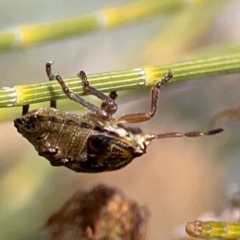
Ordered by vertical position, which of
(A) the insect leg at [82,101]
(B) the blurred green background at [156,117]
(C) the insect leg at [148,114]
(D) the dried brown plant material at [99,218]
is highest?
(B) the blurred green background at [156,117]

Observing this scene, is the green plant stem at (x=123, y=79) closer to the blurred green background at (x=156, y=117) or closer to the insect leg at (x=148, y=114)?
the insect leg at (x=148, y=114)

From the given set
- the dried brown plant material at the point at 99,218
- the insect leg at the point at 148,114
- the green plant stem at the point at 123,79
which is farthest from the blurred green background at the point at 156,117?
the green plant stem at the point at 123,79

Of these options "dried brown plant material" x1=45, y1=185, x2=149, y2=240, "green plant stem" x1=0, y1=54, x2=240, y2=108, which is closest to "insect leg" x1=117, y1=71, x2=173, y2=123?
"green plant stem" x1=0, y1=54, x2=240, y2=108

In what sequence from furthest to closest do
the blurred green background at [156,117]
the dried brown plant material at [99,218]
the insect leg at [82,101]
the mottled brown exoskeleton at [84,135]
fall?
the blurred green background at [156,117] → the dried brown plant material at [99,218] → the mottled brown exoskeleton at [84,135] → the insect leg at [82,101]

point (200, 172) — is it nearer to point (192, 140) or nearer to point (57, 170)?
point (192, 140)

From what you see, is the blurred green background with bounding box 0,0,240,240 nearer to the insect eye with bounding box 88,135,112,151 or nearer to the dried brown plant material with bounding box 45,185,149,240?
the dried brown plant material with bounding box 45,185,149,240

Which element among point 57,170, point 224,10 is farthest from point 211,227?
point 224,10
